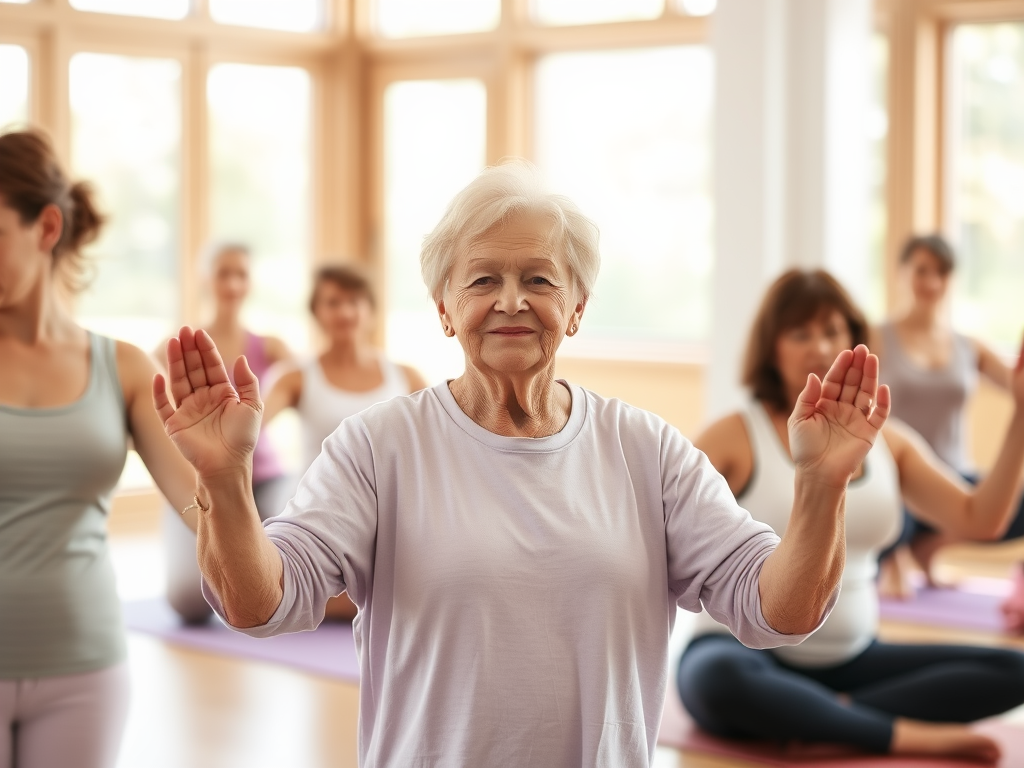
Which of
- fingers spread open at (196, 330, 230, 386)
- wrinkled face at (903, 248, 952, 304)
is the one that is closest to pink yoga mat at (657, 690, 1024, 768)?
fingers spread open at (196, 330, 230, 386)

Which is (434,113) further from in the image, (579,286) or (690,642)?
(579,286)

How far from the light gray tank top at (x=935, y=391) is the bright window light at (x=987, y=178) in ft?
3.36

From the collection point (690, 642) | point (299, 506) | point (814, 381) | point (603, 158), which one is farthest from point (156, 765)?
point (603, 158)

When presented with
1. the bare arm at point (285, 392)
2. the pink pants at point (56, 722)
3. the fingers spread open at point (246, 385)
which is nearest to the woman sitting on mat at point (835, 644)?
the pink pants at point (56, 722)

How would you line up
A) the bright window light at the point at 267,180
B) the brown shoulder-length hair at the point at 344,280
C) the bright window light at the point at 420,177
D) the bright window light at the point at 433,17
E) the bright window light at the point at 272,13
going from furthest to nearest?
the bright window light at the point at 420,177
the bright window light at the point at 433,17
the bright window light at the point at 267,180
the bright window light at the point at 272,13
the brown shoulder-length hair at the point at 344,280

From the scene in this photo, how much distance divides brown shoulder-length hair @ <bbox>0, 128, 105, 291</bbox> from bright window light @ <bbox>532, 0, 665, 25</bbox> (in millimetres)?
5226

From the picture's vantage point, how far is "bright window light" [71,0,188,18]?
21.8 ft

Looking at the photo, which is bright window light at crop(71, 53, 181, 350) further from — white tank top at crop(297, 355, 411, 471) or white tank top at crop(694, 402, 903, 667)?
white tank top at crop(694, 402, 903, 667)

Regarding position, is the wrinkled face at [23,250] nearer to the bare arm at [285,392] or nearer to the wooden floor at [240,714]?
the wooden floor at [240,714]

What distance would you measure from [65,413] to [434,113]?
6.05 meters

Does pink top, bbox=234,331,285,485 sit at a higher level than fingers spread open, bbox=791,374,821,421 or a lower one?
lower

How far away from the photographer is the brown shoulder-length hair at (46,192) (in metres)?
2.00

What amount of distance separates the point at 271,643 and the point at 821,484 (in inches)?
128

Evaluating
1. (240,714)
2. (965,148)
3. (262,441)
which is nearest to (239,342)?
(262,441)
